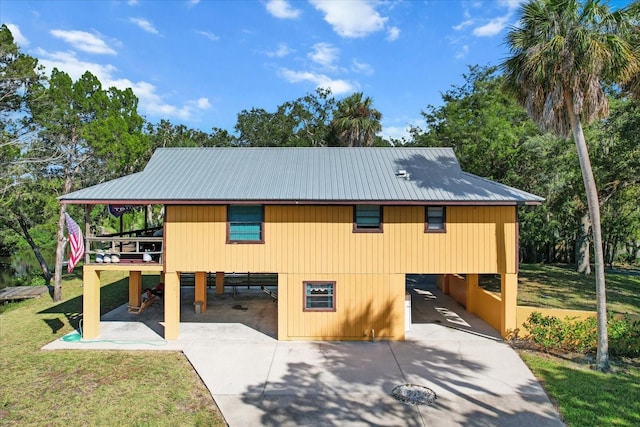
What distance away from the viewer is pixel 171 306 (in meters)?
13.0

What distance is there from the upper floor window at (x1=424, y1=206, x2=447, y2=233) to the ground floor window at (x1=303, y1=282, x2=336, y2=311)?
12.0ft

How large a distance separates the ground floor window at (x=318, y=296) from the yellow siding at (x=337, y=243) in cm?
50

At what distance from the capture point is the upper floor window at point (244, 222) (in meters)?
13.0

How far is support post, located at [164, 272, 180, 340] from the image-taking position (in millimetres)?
12906

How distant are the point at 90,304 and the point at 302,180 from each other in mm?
7818

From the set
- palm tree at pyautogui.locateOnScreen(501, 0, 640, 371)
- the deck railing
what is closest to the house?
the deck railing

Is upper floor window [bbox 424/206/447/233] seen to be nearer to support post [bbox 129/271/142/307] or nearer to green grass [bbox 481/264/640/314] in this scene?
green grass [bbox 481/264/640/314]

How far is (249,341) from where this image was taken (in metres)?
12.9

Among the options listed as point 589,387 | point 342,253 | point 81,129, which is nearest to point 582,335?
point 589,387

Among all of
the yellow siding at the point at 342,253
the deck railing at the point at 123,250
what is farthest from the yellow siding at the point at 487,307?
the deck railing at the point at 123,250

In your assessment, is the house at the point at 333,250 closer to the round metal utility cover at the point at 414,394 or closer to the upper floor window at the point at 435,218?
the upper floor window at the point at 435,218

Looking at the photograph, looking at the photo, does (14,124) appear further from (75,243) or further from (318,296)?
(318,296)

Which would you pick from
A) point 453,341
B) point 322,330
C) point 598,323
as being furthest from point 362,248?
point 598,323

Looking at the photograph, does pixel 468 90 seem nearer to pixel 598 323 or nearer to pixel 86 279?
pixel 598 323
